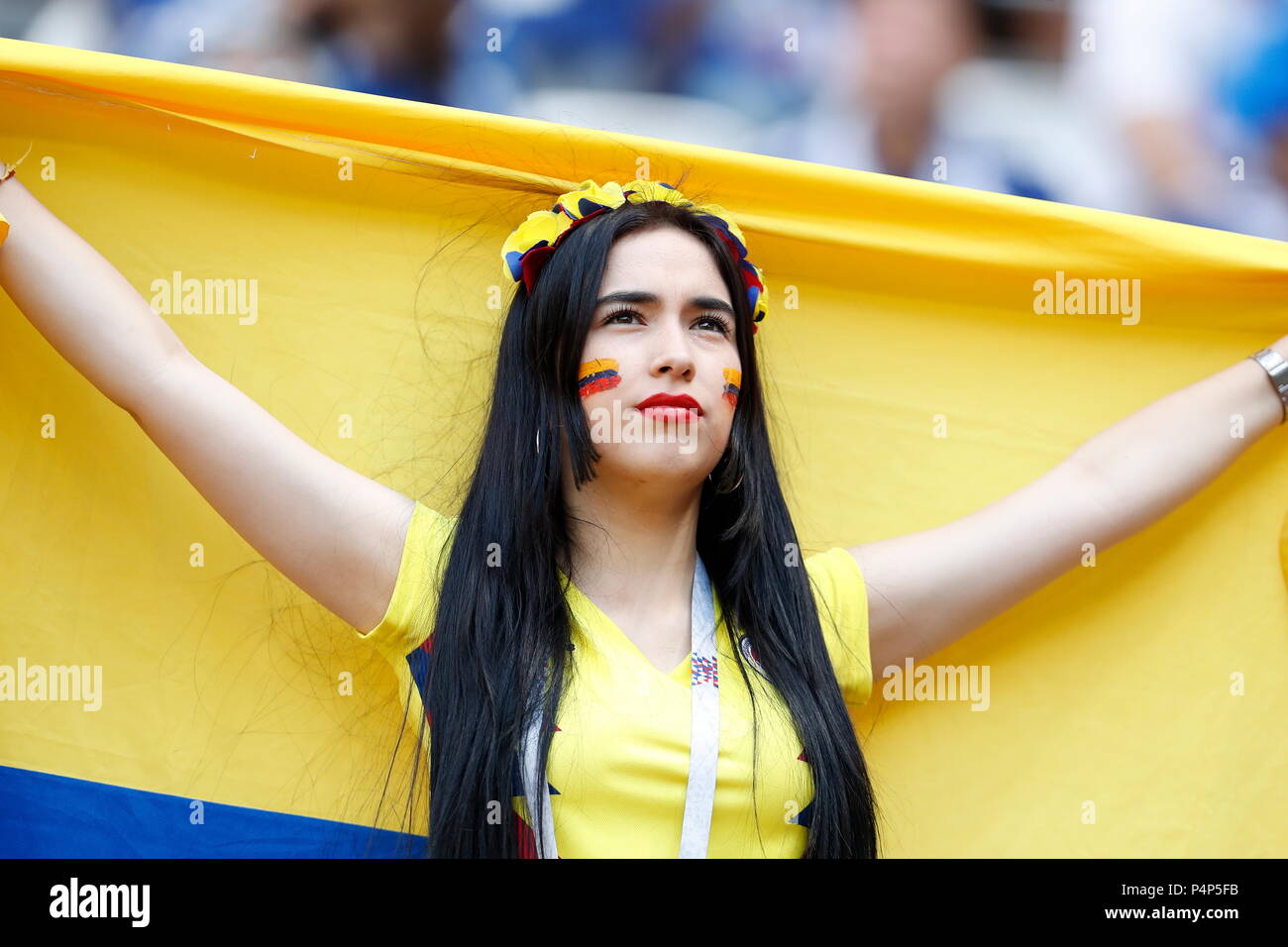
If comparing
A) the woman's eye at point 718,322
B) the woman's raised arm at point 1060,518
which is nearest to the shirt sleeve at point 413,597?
the woman's eye at point 718,322

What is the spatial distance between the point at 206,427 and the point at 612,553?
668 mm

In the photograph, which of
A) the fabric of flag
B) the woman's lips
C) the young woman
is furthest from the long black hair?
the fabric of flag

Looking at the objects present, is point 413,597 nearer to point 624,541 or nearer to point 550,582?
point 550,582

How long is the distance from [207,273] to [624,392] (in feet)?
2.76

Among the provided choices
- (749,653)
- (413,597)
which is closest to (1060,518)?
(749,653)

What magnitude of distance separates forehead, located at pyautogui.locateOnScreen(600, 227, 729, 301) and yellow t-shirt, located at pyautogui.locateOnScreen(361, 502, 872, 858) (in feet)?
1.65

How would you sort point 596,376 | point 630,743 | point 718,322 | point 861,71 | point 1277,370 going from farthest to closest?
point 861,71
point 1277,370
point 718,322
point 596,376
point 630,743

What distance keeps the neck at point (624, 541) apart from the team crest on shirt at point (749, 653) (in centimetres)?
12

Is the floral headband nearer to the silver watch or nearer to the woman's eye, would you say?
the woman's eye

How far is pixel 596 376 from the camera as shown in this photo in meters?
2.04

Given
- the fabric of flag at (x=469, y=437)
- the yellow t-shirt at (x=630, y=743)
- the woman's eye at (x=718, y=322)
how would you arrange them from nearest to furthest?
the yellow t-shirt at (x=630, y=743)
the woman's eye at (x=718, y=322)
the fabric of flag at (x=469, y=437)

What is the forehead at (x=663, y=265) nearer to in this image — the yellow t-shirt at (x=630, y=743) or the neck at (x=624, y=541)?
the neck at (x=624, y=541)

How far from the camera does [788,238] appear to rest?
2412 millimetres

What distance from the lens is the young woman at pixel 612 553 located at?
1.93m
